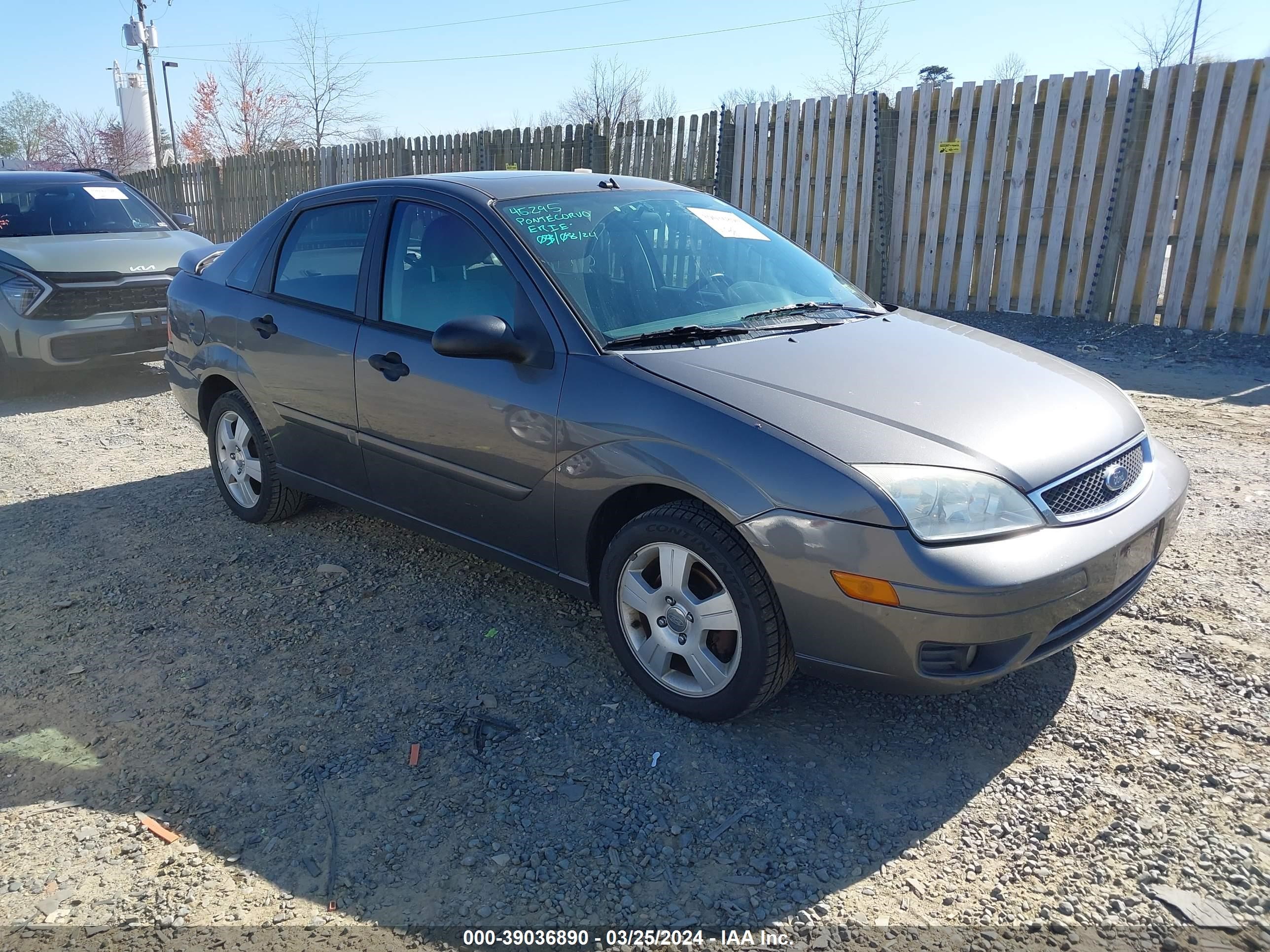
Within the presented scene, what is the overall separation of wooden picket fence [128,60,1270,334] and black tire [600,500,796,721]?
782 centimetres

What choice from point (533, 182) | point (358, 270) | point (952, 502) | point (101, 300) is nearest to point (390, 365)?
point (358, 270)

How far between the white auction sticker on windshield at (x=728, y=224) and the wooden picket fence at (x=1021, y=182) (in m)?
6.36

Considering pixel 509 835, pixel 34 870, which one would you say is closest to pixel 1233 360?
pixel 509 835

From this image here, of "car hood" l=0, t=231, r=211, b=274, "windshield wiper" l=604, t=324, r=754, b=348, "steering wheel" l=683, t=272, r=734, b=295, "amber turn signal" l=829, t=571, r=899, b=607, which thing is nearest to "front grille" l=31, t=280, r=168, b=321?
"car hood" l=0, t=231, r=211, b=274

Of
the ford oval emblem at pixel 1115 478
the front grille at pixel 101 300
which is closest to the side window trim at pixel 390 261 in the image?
the ford oval emblem at pixel 1115 478

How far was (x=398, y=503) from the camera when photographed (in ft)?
13.1

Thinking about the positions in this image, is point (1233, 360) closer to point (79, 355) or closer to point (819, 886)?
point (819, 886)

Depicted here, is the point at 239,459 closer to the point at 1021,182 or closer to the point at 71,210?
the point at 71,210

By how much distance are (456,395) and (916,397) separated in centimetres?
Answer: 168

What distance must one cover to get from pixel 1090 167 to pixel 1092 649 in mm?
7206

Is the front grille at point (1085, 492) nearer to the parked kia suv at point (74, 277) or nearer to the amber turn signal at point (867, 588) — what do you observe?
the amber turn signal at point (867, 588)

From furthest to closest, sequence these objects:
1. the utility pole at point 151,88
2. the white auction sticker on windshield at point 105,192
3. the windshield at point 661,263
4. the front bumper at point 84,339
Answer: the utility pole at point 151,88
the white auction sticker on windshield at point 105,192
the front bumper at point 84,339
the windshield at point 661,263

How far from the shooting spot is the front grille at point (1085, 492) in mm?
2770

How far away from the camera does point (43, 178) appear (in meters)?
9.05
